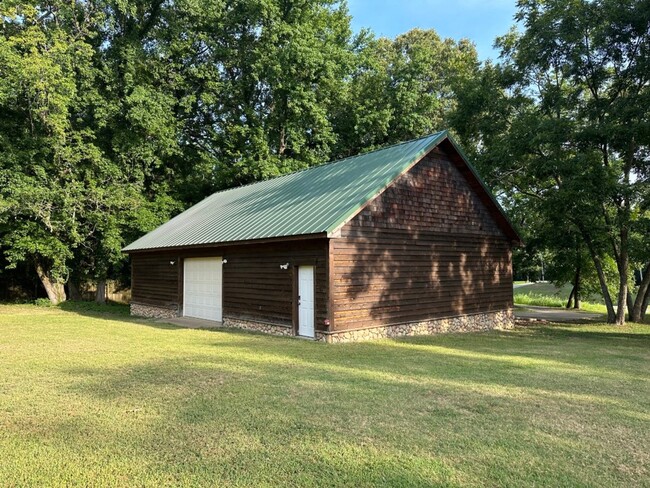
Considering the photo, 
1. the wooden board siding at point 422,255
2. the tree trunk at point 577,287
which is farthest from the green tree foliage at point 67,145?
the tree trunk at point 577,287

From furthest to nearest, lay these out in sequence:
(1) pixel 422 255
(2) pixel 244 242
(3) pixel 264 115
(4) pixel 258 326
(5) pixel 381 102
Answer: (5) pixel 381 102, (3) pixel 264 115, (1) pixel 422 255, (4) pixel 258 326, (2) pixel 244 242

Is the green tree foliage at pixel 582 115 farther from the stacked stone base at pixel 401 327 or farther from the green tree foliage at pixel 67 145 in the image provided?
the green tree foliage at pixel 67 145

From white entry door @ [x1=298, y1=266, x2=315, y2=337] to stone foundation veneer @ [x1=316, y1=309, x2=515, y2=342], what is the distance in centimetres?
51

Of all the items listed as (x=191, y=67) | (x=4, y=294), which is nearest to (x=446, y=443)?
(x=191, y=67)

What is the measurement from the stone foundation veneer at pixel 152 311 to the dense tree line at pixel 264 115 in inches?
140

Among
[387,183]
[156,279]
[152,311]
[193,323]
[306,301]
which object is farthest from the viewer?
[152,311]

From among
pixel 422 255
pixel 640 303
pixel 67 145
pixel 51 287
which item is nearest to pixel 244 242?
pixel 422 255

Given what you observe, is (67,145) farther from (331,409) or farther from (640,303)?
(640,303)

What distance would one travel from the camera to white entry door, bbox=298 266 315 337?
460 inches

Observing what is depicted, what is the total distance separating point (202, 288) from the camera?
52.7 ft

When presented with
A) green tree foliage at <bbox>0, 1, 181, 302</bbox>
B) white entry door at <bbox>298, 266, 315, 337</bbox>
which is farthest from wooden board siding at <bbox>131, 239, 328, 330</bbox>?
green tree foliage at <bbox>0, 1, 181, 302</bbox>

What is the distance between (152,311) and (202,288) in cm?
395

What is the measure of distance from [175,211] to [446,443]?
2238 centimetres

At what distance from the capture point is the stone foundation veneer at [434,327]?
11422mm
